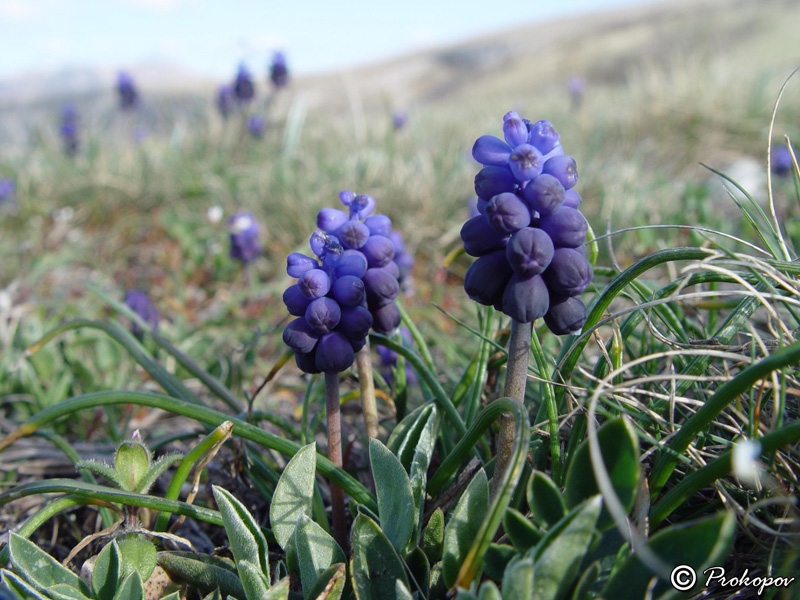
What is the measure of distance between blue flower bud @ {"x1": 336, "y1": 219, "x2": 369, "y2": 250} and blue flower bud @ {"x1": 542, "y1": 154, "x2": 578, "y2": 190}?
0.50 m

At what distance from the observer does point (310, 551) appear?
4.68 feet

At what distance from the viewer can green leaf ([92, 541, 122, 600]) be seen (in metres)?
1.46

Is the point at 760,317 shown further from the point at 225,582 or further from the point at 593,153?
the point at 593,153

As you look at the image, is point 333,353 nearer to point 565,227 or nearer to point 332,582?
point 332,582

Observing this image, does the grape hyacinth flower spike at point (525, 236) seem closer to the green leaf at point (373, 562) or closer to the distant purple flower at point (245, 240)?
the green leaf at point (373, 562)

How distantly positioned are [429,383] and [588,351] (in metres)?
1.00

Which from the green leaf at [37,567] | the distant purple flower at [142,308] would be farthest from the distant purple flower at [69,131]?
the green leaf at [37,567]

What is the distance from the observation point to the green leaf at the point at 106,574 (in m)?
1.46

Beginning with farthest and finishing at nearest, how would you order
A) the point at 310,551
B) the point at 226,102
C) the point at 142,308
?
1. the point at 226,102
2. the point at 142,308
3. the point at 310,551

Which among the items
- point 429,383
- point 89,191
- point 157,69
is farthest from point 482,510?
point 157,69

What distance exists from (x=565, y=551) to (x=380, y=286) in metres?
0.75

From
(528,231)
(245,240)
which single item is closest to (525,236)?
(528,231)

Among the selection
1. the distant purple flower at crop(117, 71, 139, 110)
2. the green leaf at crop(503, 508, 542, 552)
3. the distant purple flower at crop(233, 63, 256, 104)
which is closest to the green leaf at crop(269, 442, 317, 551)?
the green leaf at crop(503, 508, 542, 552)

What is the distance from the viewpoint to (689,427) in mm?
1260
